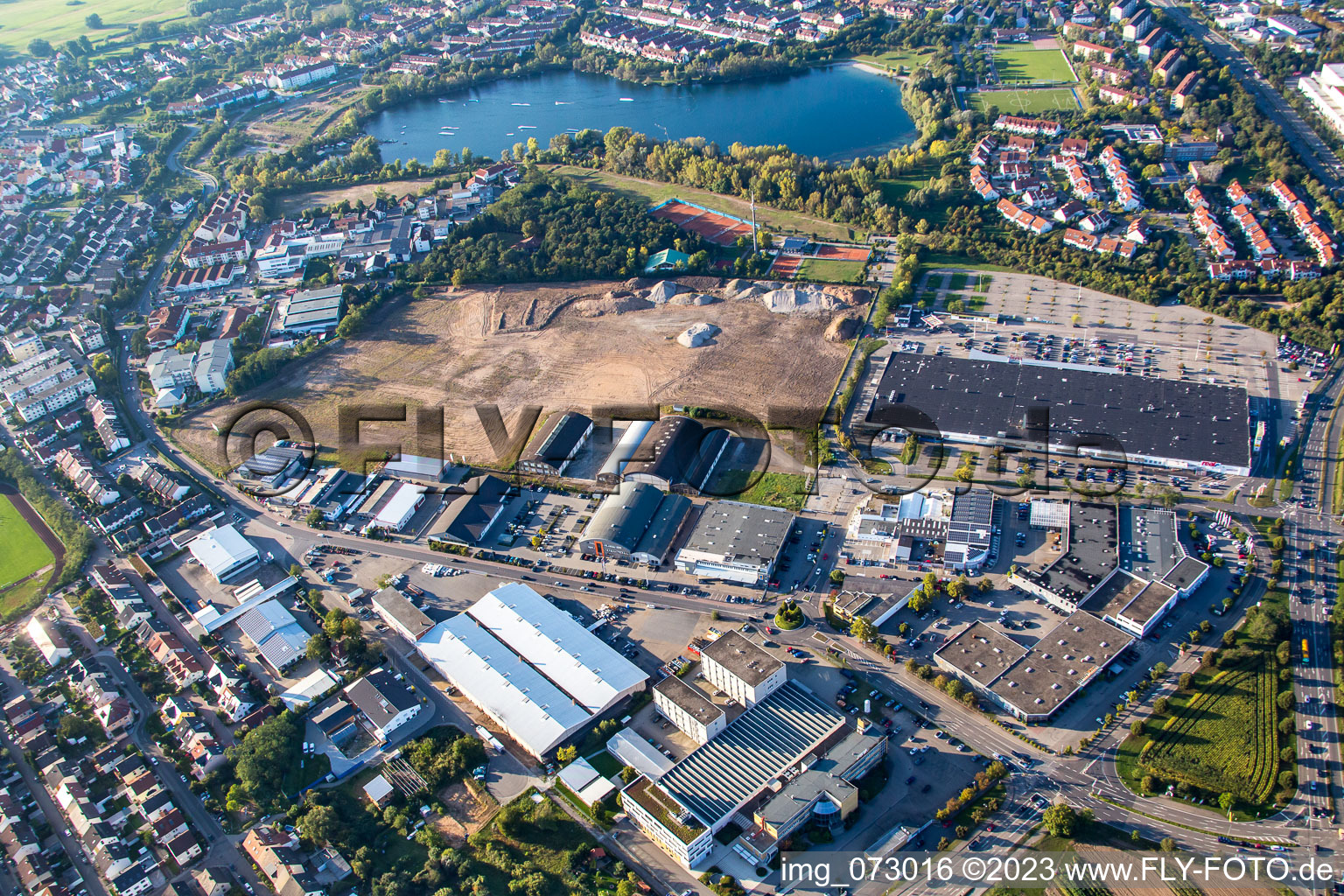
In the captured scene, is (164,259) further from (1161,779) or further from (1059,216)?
(1161,779)

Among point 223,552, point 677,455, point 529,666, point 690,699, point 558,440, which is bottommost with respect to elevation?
point 529,666

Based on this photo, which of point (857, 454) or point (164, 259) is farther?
point (164, 259)

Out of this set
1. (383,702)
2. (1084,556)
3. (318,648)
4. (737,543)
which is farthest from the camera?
(737,543)

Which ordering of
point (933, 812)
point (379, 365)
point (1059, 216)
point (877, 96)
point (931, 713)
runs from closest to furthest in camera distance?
1. point (933, 812)
2. point (931, 713)
3. point (379, 365)
4. point (1059, 216)
5. point (877, 96)

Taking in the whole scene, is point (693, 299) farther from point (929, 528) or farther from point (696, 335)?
point (929, 528)

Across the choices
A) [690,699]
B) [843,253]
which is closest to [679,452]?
[690,699]


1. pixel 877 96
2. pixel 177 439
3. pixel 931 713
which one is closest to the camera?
pixel 931 713

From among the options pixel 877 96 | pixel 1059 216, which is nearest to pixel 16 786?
pixel 1059 216

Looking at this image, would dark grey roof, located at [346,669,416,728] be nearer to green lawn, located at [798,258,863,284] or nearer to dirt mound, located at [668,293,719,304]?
dirt mound, located at [668,293,719,304]
